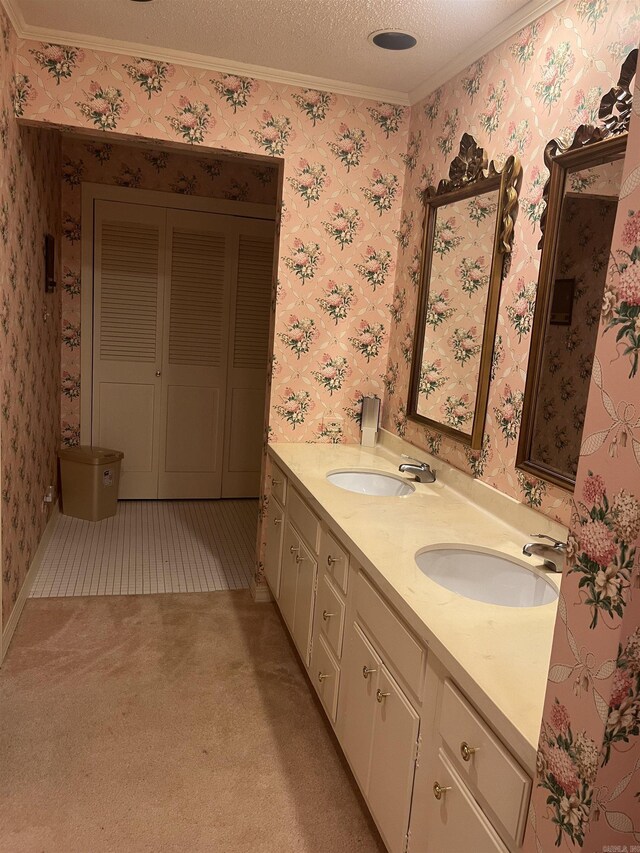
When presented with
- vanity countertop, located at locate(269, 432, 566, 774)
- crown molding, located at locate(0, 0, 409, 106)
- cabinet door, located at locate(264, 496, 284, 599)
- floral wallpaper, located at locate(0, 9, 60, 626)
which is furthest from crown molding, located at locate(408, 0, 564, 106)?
cabinet door, located at locate(264, 496, 284, 599)

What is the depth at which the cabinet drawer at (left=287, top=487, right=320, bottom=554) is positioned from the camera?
7.48 feet

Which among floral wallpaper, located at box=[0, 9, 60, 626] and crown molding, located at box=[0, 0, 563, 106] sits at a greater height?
crown molding, located at box=[0, 0, 563, 106]

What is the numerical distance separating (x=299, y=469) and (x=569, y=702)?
1752 millimetres

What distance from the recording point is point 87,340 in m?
4.35

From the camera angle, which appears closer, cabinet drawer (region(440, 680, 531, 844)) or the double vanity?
cabinet drawer (region(440, 680, 531, 844))

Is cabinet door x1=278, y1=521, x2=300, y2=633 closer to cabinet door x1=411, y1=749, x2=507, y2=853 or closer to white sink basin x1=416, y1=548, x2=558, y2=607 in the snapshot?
white sink basin x1=416, y1=548, x2=558, y2=607

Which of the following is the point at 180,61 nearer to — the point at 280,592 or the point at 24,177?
the point at 24,177

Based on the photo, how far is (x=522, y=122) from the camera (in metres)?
2.07

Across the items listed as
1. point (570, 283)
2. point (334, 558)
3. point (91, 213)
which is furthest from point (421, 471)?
point (91, 213)

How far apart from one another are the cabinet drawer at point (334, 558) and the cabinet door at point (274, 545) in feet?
2.00

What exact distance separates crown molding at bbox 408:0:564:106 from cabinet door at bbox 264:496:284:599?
6.09ft

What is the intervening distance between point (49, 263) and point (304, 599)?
238cm

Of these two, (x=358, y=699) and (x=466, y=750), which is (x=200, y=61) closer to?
(x=358, y=699)

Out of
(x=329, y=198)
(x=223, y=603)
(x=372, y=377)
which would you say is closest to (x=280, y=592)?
(x=223, y=603)
